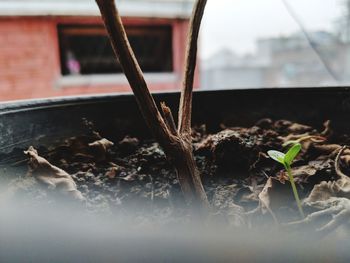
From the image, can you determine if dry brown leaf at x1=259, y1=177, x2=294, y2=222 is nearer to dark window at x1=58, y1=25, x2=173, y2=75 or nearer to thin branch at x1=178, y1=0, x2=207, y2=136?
thin branch at x1=178, y1=0, x2=207, y2=136

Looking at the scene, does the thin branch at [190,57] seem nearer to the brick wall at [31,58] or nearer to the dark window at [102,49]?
the brick wall at [31,58]

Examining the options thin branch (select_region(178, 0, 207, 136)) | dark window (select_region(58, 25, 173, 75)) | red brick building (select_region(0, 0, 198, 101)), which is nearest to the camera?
thin branch (select_region(178, 0, 207, 136))

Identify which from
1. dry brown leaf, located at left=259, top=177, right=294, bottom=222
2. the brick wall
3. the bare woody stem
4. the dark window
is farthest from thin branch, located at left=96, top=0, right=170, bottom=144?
the dark window

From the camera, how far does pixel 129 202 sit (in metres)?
0.35

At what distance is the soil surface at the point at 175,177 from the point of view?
323mm

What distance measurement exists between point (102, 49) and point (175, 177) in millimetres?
3415

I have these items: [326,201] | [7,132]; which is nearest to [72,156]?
[7,132]

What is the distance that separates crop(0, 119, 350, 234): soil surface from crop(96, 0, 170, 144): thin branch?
0.27ft

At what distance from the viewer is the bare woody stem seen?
29 cm

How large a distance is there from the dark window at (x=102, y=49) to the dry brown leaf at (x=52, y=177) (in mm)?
3055

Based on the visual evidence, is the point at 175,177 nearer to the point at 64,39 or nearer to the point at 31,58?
the point at 31,58

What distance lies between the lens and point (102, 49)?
142 inches

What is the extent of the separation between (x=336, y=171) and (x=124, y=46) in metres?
0.28

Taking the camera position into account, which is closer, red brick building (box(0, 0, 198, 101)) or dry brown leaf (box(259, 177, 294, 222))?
dry brown leaf (box(259, 177, 294, 222))
